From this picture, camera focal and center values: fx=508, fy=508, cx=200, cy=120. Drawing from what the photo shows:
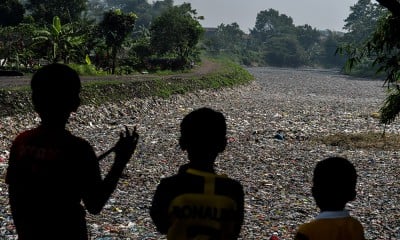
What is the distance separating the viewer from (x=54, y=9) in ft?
123

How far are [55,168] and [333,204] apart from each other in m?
1.38

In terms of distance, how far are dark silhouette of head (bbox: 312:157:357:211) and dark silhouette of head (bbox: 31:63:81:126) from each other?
132cm

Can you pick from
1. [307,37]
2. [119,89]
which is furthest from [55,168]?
[307,37]

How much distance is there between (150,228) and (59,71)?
434 centimetres

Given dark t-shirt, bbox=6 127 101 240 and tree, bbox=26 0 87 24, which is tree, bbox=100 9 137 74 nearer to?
tree, bbox=26 0 87 24

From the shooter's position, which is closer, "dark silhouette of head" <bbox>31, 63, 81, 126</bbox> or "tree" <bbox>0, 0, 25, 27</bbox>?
"dark silhouette of head" <bbox>31, 63, 81, 126</bbox>

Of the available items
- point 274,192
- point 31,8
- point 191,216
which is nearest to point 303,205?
point 274,192

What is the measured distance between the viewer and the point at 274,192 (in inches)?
329

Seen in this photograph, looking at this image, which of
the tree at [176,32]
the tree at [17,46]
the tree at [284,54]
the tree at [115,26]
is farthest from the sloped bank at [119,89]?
the tree at [284,54]

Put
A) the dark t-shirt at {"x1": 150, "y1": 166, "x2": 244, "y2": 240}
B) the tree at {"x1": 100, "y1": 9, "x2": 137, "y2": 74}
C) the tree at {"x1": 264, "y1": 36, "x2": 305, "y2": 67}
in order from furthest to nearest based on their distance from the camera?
the tree at {"x1": 264, "y1": 36, "x2": 305, "y2": 67}, the tree at {"x1": 100, "y1": 9, "x2": 137, "y2": 74}, the dark t-shirt at {"x1": 150, "y1": 166, "x2": 244, "y2": 240}

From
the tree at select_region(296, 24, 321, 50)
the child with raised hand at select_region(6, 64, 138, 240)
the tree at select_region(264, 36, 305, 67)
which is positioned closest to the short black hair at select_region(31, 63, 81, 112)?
the child with raised hand at select_region(6, 64, 138, 240)

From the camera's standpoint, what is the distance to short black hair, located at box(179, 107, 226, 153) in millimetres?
2328

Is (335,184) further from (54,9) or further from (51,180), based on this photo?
(54,9)

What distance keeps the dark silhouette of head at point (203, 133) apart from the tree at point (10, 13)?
114ft
